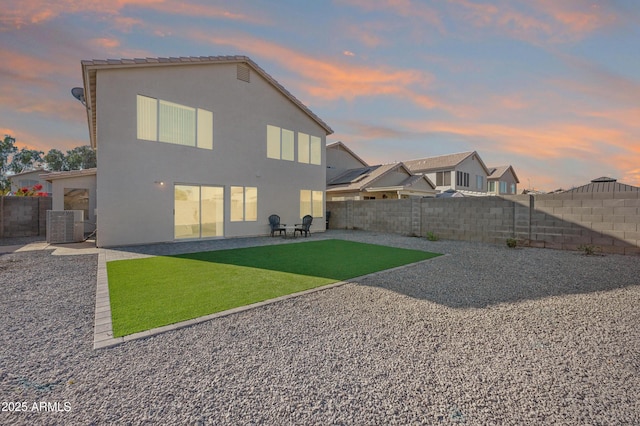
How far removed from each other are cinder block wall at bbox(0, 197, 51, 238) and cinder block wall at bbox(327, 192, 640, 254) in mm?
16263

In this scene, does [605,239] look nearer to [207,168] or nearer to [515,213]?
[515,213]

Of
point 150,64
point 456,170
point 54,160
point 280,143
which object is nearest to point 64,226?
point 150,64

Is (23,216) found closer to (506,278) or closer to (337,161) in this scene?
(506,278)

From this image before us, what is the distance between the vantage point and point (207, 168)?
11.2m

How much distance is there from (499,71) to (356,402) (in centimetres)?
1182

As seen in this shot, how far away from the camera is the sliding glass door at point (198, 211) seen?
34.9 feet

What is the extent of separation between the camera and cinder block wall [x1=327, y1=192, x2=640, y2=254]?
306 inches

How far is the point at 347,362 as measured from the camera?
2561 mm

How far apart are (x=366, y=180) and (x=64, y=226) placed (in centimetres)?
1634

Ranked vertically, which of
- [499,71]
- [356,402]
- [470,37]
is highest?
[470,37]

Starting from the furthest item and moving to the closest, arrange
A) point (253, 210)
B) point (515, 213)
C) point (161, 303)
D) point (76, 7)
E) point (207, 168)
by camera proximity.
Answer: point (253, 210) < point (207, 168) < point (515, 213) < point (76, 7) < point (161, 303)

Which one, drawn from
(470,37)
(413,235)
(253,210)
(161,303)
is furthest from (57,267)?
(470,37)

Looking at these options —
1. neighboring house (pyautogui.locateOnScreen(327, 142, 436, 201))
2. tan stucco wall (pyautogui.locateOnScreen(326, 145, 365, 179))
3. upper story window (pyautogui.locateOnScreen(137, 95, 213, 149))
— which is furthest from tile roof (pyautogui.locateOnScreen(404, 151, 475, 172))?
upper story window (pyautogui.locateOnScreen(137, 95, 213, 149))

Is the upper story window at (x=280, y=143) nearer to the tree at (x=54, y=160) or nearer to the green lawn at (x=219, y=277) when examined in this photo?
the green lawn at (x=219, y=277)
